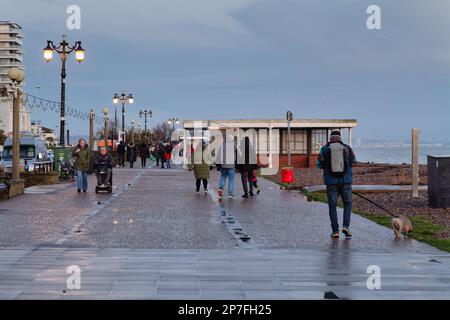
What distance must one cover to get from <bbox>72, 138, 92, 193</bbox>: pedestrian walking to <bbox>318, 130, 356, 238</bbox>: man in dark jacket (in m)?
13.1

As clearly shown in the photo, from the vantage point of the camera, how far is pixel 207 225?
1469cm

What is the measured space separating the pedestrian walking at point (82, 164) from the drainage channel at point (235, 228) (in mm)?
6174

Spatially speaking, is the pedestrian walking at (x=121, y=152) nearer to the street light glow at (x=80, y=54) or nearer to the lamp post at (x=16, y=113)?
the street light glow at (x=80, y=54)

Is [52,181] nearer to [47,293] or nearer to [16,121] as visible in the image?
[16,121]

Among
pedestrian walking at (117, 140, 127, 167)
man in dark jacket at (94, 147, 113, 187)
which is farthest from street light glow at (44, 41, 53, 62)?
pedestrian walking at (117, 140, 127, 167)

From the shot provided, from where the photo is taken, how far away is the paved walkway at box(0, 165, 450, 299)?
8039 mm

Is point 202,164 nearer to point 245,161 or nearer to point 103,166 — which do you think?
point 245,161

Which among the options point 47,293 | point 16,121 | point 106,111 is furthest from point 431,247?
point 106,111

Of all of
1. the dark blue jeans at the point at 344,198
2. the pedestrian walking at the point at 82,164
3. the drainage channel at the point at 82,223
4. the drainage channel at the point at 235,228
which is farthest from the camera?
the pedestrian walking at the point at 82,164

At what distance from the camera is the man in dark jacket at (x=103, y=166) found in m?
24.4

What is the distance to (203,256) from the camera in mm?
10500

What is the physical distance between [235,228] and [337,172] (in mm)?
2367

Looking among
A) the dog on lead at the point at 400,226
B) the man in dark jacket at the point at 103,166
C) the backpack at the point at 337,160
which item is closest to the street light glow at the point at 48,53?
the man in dark jacket at the point at 103,166
